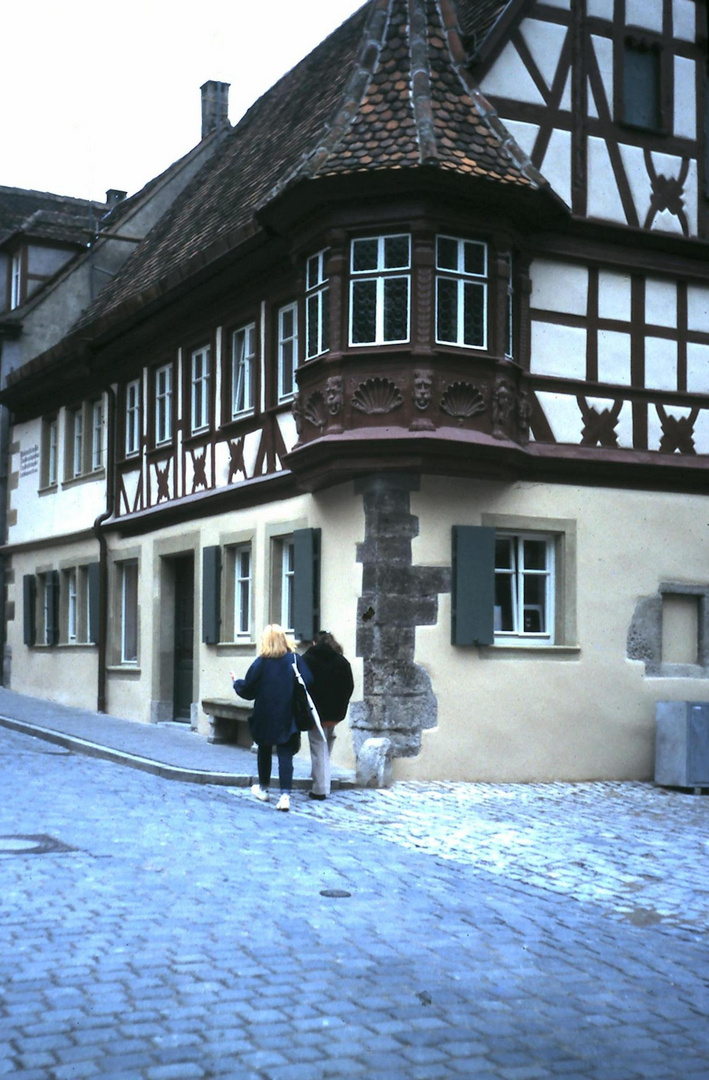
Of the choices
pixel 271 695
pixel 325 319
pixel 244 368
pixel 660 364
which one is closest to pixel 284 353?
pixel 244 368

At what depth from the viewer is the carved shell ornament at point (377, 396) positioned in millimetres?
15609

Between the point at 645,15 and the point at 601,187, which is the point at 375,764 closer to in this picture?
the point at 601,187

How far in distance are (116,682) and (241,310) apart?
7039mm

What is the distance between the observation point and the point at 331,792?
1478cm

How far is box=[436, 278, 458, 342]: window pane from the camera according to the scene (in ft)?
51.8

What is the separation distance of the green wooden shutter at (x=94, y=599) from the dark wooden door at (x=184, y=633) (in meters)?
2.55

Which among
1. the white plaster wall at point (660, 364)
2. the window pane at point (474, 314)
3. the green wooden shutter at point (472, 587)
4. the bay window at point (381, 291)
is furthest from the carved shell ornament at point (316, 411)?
the white plaster wall at point (660, 364)

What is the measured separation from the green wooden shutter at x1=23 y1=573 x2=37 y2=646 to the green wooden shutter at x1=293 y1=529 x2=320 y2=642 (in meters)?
12.0

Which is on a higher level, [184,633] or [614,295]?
[614,295]

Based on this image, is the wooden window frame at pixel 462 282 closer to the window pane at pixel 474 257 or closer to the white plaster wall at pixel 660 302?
the window pane at pixel 474 257

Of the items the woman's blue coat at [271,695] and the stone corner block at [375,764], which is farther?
the stone corner block at [375,764]

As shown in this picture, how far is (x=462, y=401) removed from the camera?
15.7 meters

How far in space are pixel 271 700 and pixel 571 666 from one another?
4276mm

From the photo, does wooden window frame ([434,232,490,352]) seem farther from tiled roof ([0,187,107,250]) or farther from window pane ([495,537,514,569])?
tiled roof ([0,187,107,250])
